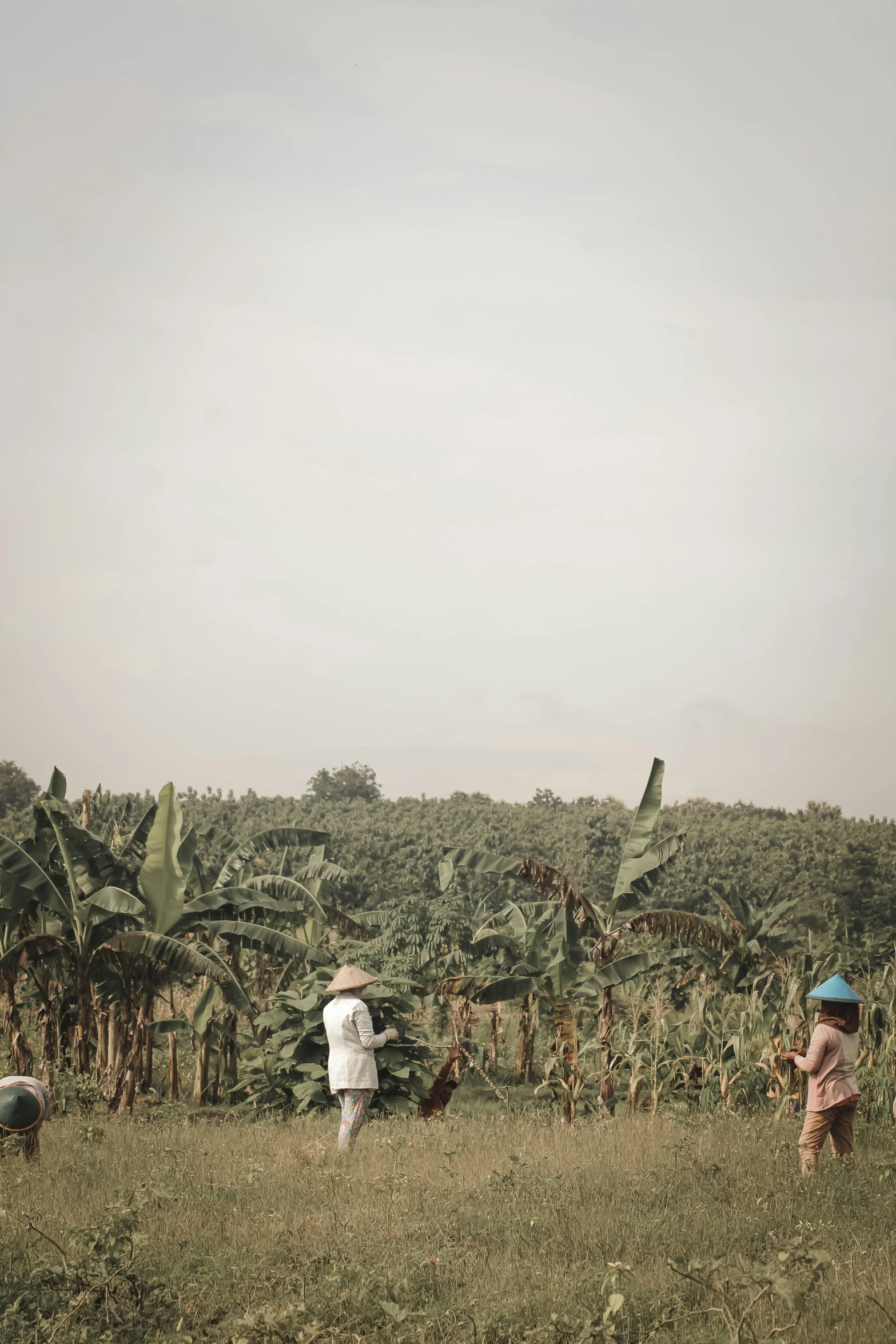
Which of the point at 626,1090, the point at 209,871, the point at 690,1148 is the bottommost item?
the point at 626,1090

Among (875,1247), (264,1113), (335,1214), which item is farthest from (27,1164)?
(875,1247)

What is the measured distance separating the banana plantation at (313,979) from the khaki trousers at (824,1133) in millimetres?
3471

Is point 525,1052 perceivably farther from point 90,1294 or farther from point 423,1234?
point 90,1294

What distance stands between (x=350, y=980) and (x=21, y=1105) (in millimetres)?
3419

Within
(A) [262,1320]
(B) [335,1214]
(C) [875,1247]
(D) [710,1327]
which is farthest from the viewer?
(B) [335,1214]

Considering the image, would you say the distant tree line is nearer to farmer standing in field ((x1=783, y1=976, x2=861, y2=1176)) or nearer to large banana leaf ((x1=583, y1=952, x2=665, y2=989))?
large banana leaf ((x1=583, y1=952, x2=665, y2=989))

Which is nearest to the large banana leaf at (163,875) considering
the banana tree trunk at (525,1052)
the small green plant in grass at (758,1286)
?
the banana tree trunk at (525,1052)

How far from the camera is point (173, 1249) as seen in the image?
20.9ft

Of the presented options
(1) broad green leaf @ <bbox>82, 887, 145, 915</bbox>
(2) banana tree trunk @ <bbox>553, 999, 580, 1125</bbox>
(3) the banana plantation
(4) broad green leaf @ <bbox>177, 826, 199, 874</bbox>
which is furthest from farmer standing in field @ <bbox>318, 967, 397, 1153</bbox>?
(4) broad green leaf @ <bbox>177, 826, 199, 874</bbox>

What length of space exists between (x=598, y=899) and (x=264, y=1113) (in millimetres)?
20831

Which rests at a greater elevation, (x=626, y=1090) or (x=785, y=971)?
(x=785, y=971)

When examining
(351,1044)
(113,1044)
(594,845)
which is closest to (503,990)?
(351,1044)

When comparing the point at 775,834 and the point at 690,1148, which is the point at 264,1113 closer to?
the point at 690,1148

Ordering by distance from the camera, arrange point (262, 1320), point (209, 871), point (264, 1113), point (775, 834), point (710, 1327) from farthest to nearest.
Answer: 1. point (775, 834)
2. point (209, 871)
3. point (264, 1113)
4. point (710, 1327)
5. point (262, 1320)
